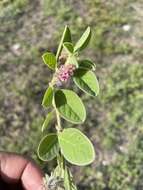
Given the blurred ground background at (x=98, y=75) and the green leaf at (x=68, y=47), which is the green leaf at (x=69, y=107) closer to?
the green leaf at (x=68, y=47)

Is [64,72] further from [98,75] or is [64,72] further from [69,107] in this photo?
[98,75]

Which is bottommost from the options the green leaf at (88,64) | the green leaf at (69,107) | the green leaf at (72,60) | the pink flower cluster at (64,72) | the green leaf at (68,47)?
the green leaf at (69,107)

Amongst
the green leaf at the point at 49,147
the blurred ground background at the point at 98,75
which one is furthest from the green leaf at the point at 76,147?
the blurred ground background at the point at 98,75

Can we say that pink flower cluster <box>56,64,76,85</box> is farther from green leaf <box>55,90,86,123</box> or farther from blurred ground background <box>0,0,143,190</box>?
blurred ground background <box>0,0,143,190</box>

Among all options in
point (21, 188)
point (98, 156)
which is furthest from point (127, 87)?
point (21, 188)

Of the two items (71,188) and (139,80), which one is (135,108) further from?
(71,188)

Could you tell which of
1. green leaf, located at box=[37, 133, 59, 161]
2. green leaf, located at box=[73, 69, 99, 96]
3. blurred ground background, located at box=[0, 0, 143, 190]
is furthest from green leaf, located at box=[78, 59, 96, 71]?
blurred ground background, located at box=[0, 0, 143, 190]

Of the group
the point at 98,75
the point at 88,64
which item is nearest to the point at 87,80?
the point at 88,64
